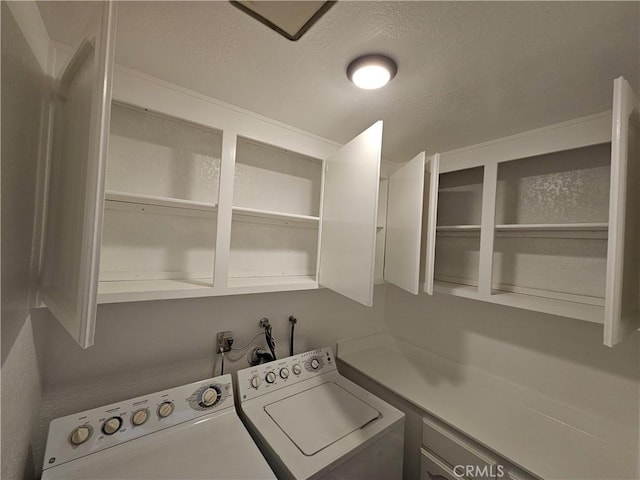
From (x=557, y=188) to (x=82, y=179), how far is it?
2.20 meters

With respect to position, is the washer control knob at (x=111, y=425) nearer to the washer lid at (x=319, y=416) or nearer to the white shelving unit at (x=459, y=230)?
the washer lid at (x=319, y=416)

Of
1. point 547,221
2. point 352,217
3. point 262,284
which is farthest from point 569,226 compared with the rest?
point 262,284

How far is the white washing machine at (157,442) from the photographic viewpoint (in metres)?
0.98

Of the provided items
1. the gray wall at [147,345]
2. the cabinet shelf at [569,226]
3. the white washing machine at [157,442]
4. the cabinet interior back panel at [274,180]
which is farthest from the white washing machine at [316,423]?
the cabinet shelf at [569,226]

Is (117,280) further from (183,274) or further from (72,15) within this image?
(72,15)

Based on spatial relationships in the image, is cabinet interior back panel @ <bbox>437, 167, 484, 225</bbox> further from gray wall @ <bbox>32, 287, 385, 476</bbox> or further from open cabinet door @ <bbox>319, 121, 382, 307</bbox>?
gray wall @ <bbox>32, 287, 385, 476</bbox>

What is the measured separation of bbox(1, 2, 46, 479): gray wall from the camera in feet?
2.04

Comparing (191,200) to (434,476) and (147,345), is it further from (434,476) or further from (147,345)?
(434,476)

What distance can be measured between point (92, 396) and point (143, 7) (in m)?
1.63

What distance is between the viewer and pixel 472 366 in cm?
177

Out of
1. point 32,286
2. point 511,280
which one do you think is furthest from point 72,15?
point 511,280

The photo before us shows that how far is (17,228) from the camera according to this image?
28.3 inches

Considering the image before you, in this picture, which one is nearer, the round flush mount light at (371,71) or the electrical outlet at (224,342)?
the round flush mount light at (371,71)

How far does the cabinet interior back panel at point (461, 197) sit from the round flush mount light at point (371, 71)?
1.23 metres
